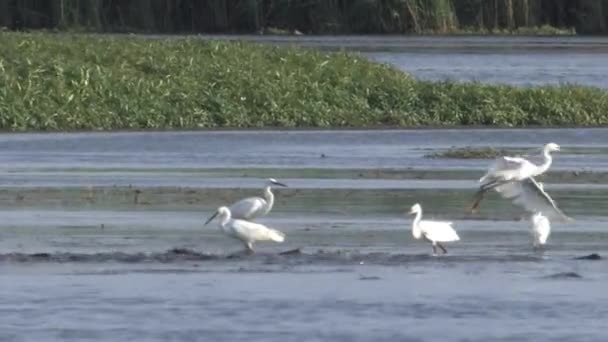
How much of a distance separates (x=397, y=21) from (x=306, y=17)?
10.7ft

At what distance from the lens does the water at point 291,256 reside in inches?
540

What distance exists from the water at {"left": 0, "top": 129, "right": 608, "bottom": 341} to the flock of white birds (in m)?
0.17

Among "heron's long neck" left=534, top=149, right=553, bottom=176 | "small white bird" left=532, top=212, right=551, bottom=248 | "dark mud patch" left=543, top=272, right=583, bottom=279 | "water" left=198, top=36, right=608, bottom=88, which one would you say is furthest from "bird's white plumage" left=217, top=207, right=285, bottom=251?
"water" left=198, top=36, right=608, bottom=88

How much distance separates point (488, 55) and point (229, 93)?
22989 millimetres

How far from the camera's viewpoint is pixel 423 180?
78.5 ft

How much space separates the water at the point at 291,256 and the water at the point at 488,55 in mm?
18417

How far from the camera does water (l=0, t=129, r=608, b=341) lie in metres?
13.7

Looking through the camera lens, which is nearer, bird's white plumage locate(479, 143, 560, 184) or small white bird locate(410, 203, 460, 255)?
small white bird locate(410, 203, 460, 255)

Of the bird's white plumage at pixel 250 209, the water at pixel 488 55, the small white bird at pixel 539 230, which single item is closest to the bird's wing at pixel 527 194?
the small white bird at pixel 539 230

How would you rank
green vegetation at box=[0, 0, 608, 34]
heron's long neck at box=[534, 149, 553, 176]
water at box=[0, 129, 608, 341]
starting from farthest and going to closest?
green vegetation at box=[0, 0, 608, 34]
heron's long neck at box=[534, 149, 553, 176]
water at box=[0, 129, 608, 341]

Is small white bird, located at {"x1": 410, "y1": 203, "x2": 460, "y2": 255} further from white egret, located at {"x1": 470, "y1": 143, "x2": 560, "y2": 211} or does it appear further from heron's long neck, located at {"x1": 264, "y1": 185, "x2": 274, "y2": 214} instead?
white egret, located at {"x1": 470, "y1": 143, "x2": 560, "y2": 211}

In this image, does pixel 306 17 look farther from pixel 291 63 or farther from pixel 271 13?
pixel 291 63

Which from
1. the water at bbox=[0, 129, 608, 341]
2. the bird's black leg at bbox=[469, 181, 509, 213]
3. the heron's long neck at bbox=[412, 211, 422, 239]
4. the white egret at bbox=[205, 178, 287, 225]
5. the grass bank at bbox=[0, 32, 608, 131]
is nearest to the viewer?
the water at bbox=[0, 129, 608, 341]

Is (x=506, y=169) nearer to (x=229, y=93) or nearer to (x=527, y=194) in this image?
(x=527, y=194)
